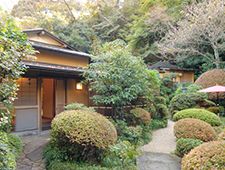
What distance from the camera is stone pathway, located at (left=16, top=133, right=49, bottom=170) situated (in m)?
6.68

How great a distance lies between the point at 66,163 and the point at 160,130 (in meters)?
6.84

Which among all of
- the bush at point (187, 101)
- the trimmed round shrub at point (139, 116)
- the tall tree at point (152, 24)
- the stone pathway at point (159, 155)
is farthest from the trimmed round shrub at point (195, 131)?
the tall tree at point (152, 24)

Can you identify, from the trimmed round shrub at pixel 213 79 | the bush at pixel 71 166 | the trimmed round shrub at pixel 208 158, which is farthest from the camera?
the trimmed round shrub at pixel 213 79

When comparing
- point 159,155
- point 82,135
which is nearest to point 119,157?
point 82,135

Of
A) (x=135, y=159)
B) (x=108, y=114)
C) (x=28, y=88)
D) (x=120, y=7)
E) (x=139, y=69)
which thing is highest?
(x=120, y=7)

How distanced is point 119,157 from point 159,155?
1988 millimetres

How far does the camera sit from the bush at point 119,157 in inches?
269

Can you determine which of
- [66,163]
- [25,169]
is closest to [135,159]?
[66,163]

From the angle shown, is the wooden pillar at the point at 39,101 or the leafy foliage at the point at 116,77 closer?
the leafy foliage at the point at 116,77

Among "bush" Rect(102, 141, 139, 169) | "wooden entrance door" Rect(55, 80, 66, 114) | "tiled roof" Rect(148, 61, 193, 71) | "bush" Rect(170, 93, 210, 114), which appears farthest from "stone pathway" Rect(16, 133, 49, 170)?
"tiled roof" Rect(148, 61, 193, 71)

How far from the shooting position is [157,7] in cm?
2220

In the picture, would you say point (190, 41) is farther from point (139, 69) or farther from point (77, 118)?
point (77, 118)

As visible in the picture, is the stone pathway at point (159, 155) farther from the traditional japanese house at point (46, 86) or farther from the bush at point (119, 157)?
the traditional japanese house at point (46, 86)

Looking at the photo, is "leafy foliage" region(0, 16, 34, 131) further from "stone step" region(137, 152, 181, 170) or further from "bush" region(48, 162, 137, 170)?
"stone step" region(137, 152, 181, 170)
